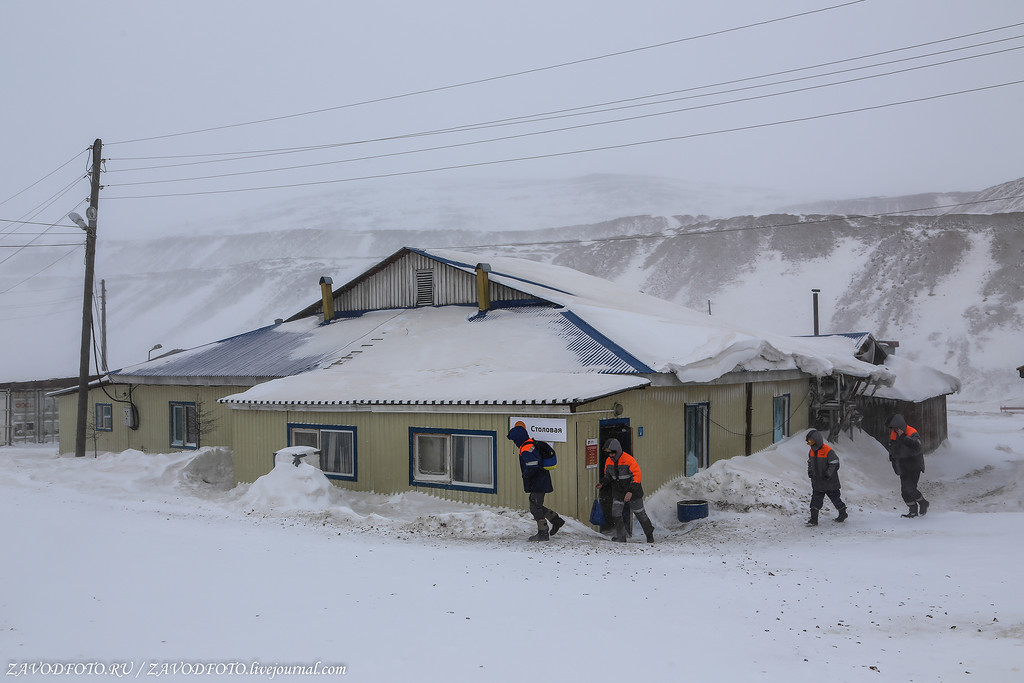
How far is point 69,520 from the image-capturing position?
11742 millimetres

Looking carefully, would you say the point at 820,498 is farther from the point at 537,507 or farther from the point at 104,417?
the point at 104,417

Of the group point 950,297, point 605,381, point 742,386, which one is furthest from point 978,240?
point 605,381

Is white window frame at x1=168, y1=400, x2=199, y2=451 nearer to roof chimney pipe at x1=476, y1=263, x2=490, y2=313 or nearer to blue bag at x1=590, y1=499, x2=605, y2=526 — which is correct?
roof chimney pipe at x1=476, y1=263, x2=490, y2=313

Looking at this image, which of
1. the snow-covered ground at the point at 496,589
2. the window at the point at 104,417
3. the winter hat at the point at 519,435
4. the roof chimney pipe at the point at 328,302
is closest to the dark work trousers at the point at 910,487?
the snow-covered ground at the point at 496,589

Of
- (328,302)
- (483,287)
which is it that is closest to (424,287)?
(483,287)

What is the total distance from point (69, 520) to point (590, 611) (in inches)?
342

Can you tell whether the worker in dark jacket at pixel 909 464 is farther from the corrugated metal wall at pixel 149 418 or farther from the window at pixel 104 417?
the window at pixel 104 417

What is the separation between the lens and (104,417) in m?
26.1


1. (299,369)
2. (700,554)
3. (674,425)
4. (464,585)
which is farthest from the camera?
(299,369)

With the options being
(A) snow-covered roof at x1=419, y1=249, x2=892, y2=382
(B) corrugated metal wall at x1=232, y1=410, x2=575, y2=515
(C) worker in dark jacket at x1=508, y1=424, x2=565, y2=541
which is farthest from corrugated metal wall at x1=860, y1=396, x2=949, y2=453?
(C) worker in dark jacket at x1=508, y1=424, x2=565, y2=541

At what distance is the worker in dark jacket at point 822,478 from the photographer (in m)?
12.8

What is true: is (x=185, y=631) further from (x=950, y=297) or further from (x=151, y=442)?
(x=950, y=297)

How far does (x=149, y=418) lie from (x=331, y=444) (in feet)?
36.5

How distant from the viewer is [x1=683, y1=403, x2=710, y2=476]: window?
637 inches
